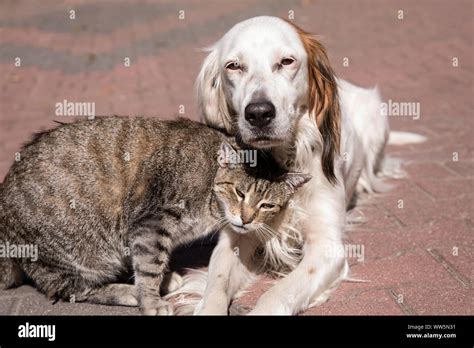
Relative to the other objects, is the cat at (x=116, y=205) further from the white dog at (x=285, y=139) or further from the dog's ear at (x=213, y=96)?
the dog's ear at (x=213, y=96)

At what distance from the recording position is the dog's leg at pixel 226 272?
3438mm

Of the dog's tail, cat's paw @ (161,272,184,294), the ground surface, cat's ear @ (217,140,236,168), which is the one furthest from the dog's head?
the dog's tail

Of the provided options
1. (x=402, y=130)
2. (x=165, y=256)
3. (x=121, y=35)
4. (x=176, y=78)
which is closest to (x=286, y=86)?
(x=165, y=256)

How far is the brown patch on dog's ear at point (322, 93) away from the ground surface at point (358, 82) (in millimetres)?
797

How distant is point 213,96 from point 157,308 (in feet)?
4.59

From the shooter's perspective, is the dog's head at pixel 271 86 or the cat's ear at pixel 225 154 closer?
the dog's head at pixel 271 86

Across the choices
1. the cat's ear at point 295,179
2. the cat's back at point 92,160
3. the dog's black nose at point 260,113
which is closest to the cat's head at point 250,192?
the cat's ear at point 295,179

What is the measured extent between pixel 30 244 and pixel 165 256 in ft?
2.48

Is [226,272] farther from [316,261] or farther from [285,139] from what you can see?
[285,139]

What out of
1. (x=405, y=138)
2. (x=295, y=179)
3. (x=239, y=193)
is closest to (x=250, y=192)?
(x=239, y=193)

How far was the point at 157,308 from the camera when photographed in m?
3.42

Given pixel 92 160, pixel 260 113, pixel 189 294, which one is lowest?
pixel 189 294

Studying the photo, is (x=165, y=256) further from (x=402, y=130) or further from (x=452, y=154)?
(x=402, y=130)

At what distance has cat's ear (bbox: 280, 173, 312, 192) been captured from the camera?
145 inches
